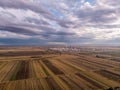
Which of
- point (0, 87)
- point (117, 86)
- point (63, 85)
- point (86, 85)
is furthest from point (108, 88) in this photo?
point (0, 87)

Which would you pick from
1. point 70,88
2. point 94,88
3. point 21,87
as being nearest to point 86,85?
point 94,88

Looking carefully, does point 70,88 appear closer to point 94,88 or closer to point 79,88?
point 79,88

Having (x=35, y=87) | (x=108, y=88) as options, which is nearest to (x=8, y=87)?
(x=35, y=87)

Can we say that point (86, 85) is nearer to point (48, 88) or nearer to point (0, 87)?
point (48, 88)

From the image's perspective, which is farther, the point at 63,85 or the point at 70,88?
the point at 63,85

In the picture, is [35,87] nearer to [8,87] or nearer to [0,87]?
[8,87]

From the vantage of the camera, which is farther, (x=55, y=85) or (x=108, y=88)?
(x=55, y=85)

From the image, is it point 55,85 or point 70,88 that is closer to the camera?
point 70,88
